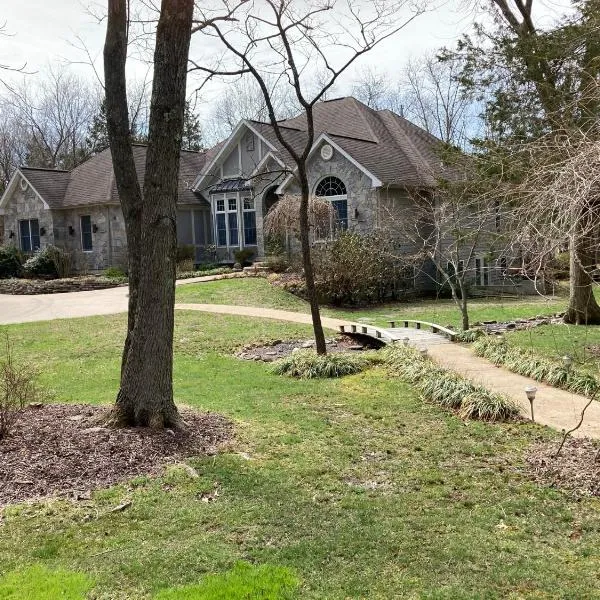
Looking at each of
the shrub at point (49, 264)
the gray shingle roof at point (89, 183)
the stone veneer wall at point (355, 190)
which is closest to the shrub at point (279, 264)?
the stone veneer wall at point (355, 190)

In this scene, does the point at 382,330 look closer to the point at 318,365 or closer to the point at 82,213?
the point at 318,365

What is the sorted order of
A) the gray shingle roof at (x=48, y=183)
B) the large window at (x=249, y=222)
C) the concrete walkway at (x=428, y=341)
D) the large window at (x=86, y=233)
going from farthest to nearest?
1. the gray shingle roof at (x=48, y=183)
2. the large window at (x=86, y=233)
3. the large window at (x=249, y=222)
4. the concrete walkway at (x=428, y=341)

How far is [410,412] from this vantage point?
759 centimetres

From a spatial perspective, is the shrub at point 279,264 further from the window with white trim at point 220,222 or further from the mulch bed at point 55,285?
the window with white trim at point 220,222

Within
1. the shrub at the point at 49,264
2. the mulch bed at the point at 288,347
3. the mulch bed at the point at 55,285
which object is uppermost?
the shrub at the point at 49,264

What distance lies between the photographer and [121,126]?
6.82m

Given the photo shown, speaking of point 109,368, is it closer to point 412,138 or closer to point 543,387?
point 543,387

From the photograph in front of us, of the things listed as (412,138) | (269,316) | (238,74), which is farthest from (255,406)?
(412,138)

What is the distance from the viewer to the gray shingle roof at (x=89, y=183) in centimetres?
2816

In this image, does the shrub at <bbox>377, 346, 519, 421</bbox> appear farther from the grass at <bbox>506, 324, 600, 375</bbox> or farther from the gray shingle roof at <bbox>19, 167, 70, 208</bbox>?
the gray shingle roof at <bbox>19, 167, 70, 208</bbox>

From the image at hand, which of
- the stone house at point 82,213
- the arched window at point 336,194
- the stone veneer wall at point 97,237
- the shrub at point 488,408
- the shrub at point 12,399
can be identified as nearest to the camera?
the shrub at point 12,399

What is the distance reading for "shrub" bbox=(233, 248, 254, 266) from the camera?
26.7 meters

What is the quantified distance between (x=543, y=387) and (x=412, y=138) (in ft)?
64.0

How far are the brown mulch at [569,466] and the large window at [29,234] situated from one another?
2897cm
